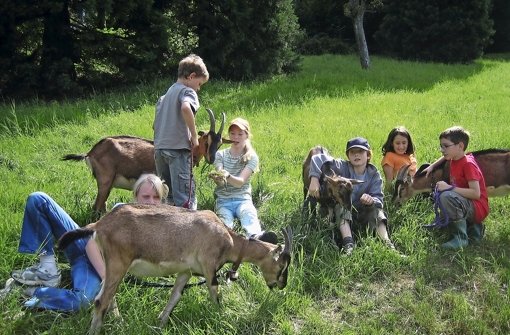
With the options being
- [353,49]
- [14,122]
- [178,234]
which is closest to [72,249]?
[178,234]

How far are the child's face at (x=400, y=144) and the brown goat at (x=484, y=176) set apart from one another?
0.42 m

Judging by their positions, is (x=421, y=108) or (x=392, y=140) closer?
(x=392, y=140)

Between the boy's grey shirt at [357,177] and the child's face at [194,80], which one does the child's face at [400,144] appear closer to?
the boy's grey shirt at [357,177]

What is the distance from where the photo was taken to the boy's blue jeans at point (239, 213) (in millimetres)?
5137

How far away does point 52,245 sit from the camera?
13.9ft

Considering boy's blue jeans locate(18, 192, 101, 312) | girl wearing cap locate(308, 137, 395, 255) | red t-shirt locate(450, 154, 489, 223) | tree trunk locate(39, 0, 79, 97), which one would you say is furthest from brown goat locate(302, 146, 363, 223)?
tree trunk locate(39, 0, 79, 97)

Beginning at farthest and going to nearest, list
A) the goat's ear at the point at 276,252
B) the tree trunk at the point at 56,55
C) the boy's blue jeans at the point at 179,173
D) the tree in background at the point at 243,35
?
the tree in background at the point at 243,35 → the tree trunk at the point at 56,55 → the boy's blue jeans at the point at 179,173 → the goat's ear at the point at 276,252

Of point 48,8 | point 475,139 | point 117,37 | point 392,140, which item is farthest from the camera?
point 117,37

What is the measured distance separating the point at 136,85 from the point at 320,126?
4.65m

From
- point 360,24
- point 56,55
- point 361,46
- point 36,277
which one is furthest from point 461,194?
point 360,24

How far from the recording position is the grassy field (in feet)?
13.1

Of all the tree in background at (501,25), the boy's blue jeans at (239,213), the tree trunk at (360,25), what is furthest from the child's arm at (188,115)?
the tree in background at (501,25)

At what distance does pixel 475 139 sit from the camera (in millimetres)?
8180

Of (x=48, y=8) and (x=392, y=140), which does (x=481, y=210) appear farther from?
(x=48, y=8)
